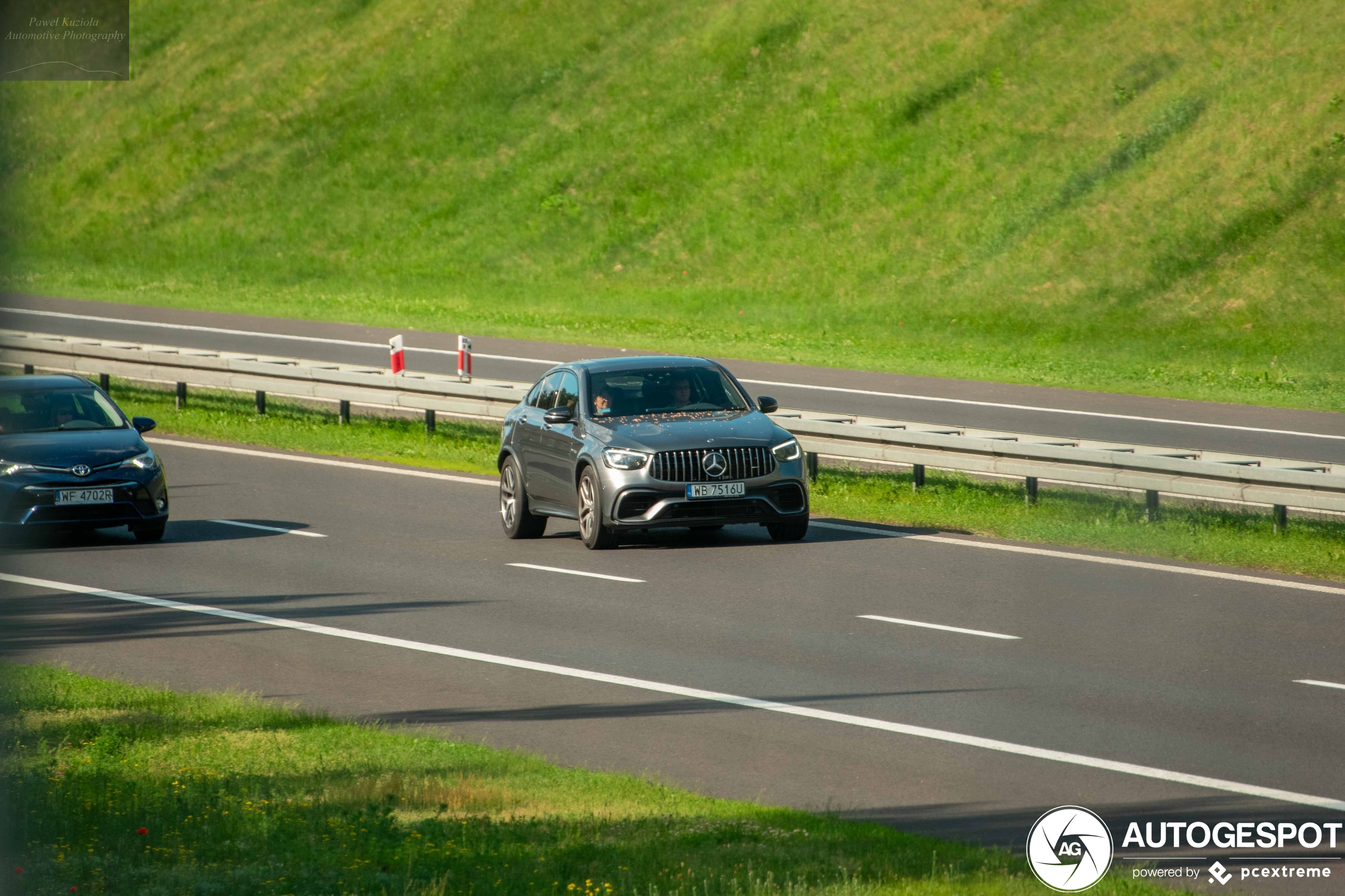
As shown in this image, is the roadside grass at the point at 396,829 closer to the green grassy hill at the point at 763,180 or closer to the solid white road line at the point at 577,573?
the solid white road line at the point at 577,573

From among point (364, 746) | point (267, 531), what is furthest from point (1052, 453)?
point (364, 746)

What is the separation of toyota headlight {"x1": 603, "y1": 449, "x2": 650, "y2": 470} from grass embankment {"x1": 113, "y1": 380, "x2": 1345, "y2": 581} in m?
3.52

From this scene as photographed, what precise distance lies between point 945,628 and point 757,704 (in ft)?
9.00

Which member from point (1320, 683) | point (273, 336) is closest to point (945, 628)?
point (1320, 683)

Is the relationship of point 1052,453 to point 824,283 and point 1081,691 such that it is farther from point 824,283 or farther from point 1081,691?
point 824,283

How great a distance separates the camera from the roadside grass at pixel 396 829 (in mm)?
6504

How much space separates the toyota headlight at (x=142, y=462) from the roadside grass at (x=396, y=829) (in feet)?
25.8

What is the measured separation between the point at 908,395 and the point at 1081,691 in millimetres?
18901

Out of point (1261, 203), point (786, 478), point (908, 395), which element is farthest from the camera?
point (1261, 203)

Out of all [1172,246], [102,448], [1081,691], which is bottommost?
[1081,691]

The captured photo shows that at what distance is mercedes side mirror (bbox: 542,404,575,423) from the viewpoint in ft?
55.6

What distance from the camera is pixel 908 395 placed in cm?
2930

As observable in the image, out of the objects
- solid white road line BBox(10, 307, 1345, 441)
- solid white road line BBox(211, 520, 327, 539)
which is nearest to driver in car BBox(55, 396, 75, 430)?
solid white road line BBox(211, 520, 327, 539)

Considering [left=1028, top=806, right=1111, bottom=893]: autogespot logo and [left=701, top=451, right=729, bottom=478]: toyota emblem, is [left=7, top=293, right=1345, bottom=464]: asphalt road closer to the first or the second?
[left=701, top=451, right=729, bottom=478]: toyota emblem
